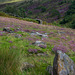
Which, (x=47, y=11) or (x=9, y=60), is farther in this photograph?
(x=47, y=11)

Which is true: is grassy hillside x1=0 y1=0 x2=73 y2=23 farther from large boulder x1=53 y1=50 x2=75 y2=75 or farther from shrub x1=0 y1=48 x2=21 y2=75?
shrub x1=0 y1=48 x2=21 y2=75

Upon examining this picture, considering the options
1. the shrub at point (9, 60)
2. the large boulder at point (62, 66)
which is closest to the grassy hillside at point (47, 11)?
the large boulder at point (62, 66)

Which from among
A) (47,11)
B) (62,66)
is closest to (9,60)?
(62,66)

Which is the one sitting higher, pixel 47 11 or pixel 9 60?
pixel 9 60

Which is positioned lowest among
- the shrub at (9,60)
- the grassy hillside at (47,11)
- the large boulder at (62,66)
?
the grassy hillside at (47,11)

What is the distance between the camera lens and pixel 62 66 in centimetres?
403

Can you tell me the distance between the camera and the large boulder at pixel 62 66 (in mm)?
3876

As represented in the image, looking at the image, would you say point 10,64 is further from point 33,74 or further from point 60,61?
point 60,61

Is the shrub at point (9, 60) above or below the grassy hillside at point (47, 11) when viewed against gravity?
above

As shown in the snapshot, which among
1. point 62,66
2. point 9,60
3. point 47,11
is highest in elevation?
point 9,60

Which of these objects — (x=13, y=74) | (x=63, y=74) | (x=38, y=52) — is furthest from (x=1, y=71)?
(x=38, y=52)

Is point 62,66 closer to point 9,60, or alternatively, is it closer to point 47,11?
point 9,60

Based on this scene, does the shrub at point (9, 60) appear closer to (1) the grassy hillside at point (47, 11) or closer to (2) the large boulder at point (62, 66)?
(2) the large boulder at point (62, 66)

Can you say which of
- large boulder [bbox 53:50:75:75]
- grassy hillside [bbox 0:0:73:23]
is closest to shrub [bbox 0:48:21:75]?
large boulder [bbox 53:50:75:75]
